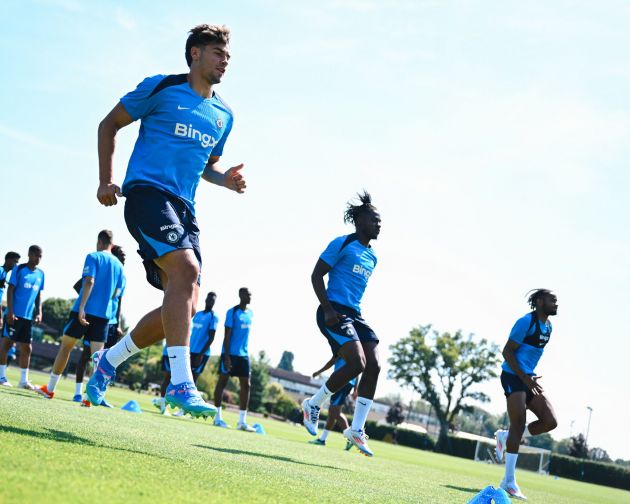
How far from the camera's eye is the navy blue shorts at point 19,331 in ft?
44.4

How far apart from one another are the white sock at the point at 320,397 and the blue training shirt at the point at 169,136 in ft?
15.0

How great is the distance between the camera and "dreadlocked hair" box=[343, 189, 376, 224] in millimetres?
9183

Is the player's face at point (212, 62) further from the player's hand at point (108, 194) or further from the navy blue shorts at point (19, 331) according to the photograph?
the navy blue shorts at point (19, 331)

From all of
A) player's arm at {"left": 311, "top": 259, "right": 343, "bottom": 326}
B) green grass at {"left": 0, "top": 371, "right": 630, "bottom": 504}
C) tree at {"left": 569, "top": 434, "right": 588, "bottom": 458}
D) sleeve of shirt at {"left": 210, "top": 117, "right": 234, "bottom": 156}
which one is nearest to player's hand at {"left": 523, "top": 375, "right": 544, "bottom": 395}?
player's arm at {"left": 311, "top": 259, "right": 343, "bottom": 326}

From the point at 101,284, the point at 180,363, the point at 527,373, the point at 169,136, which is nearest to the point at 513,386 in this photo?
the point at 527,373

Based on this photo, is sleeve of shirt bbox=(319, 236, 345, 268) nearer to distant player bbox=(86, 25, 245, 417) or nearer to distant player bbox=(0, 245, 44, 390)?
distant player bbox=(86, 25, 245, 417)

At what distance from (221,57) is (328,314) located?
3861mm

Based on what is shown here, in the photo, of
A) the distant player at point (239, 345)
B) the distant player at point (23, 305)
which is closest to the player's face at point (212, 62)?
the distant player at point (23, 305)

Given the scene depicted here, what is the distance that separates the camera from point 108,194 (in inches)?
181

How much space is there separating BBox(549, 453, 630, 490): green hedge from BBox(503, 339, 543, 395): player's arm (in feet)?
146

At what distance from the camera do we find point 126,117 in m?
4.97

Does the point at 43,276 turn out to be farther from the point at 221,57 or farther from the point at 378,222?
the point at 221,57

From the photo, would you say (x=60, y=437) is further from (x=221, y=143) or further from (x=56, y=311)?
(x=56, y=311)

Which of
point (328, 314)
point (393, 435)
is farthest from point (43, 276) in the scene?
point (393, 435)
